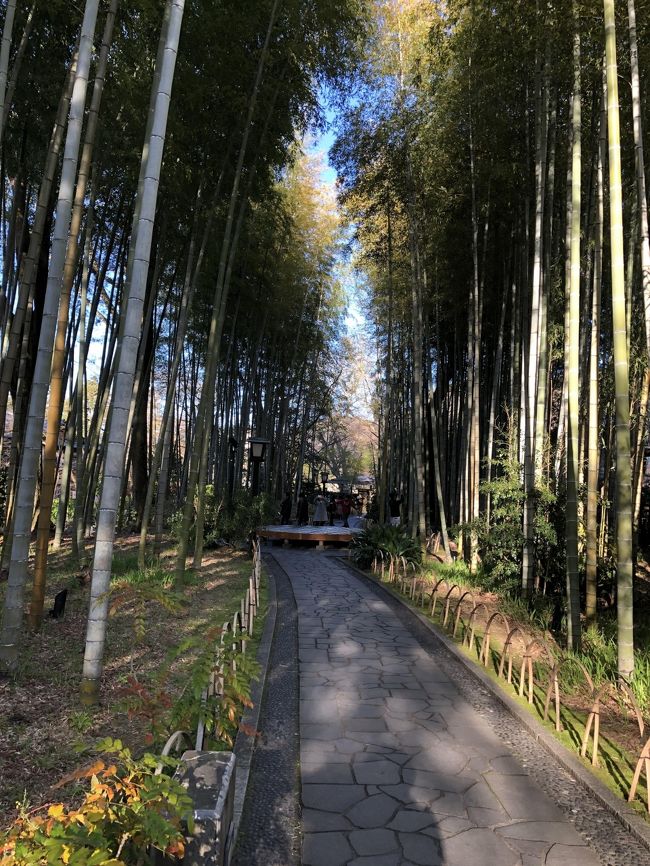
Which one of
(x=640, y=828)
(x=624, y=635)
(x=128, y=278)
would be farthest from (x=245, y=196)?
(x=640, y=828)

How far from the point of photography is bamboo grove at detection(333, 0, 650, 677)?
4.05 m

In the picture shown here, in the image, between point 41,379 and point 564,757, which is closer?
point 564,757

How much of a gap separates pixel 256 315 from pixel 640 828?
436 inches

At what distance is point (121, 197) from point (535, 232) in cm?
476

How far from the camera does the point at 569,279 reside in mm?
4039

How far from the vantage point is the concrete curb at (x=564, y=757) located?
2176 mm

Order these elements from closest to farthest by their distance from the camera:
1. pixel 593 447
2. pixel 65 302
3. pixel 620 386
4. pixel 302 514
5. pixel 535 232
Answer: pixel 620 386, pixel 65 302, pixel 593 447, pixel 535 232, pixel 302 514

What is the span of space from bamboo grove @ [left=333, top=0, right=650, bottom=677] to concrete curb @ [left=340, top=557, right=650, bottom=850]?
2.49 feet

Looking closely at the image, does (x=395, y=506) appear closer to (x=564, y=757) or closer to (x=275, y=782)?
(x=564, y=757)

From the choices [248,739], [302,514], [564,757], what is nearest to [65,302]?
[248,739]

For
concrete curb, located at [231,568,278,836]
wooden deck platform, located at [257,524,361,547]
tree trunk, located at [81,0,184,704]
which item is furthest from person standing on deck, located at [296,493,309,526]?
tree trunk, located at [81,0,184,704]

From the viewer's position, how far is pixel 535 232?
18.9 ft

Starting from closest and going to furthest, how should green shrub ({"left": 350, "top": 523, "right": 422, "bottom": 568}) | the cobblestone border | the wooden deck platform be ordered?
the cobblestone border, green shrub ({"left": 350, "top": 523, "right": 422, "bottom": 568}), the wooden deck platform

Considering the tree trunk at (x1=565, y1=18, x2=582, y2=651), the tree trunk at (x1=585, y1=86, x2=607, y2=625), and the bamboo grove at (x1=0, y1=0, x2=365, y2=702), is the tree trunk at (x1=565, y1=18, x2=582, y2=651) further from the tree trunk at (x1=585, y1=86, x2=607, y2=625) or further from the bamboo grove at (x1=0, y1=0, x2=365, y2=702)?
the bamboo grove at (x1=0, y1=0, x2=365, y2=702)
